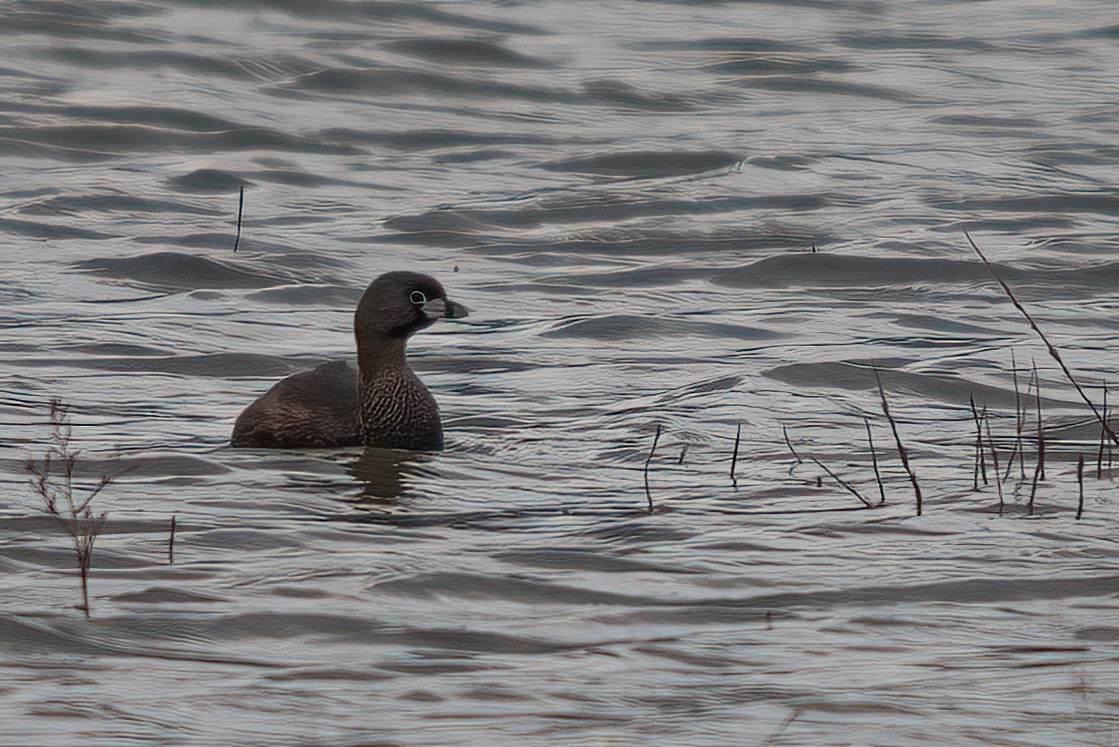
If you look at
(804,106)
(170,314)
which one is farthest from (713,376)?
(804,106)

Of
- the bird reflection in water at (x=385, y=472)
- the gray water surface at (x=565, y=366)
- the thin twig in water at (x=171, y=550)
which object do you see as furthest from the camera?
the bird reflection in water at (x=385, y=472)

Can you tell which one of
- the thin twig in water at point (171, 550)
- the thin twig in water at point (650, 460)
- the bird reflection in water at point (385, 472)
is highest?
the thin twig in water at point (171, 550)

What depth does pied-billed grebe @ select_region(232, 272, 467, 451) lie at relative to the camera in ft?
30.4

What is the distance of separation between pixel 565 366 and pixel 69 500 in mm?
4666

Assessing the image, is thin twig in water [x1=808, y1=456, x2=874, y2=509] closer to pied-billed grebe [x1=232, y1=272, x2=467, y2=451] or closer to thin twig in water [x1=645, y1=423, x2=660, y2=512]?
thin twig in water [x1=645, y1=423, x2=660, y2=512]

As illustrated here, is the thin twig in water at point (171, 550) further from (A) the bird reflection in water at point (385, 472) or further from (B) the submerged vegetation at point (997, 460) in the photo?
(B) the submerged vegetation at point (997, 460)

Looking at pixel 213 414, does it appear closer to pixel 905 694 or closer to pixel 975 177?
pixel 905 694

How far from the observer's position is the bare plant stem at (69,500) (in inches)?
261

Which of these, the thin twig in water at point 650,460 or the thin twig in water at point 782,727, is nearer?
the thin twig in water at point 782,727

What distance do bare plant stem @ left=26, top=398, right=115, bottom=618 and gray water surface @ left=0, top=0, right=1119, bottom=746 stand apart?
0.32 feet

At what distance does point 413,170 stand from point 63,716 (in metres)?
12.6

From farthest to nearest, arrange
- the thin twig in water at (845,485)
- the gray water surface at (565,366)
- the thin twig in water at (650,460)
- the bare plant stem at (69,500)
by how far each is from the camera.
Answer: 1. the thin twig in water at (650,460)
2. the thin twig in water at (845,485)
3. the bare plant stem at (69,500)
4. the gray water surface at (565,366)

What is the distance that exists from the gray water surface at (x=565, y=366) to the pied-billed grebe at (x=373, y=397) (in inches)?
7.0

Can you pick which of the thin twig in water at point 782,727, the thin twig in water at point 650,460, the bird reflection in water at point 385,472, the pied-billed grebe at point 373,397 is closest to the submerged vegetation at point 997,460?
the thin twig in water at point 650,460
